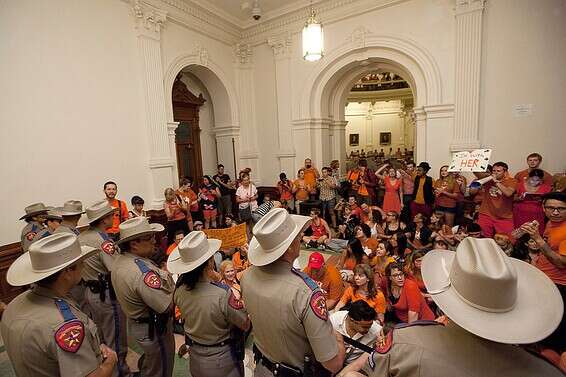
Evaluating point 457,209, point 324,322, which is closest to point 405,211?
point 457,209

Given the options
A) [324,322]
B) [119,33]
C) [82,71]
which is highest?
[119,33]

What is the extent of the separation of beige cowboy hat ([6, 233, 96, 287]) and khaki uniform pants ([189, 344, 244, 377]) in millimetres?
986

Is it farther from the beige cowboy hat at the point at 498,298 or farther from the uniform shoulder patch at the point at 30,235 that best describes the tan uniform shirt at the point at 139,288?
the uniform shoulder patch at the point at 30,235

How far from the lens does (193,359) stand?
81.9 inches

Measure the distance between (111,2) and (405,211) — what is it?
7240mm

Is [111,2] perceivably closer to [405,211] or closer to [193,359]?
[193,359]

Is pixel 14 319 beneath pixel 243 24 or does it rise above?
beneath

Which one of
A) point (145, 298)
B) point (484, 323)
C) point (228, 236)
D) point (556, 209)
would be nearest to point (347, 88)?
point (228, 236)

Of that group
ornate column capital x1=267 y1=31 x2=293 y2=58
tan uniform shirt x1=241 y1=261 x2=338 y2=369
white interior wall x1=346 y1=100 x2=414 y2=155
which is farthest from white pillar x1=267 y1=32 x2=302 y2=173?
white interior wall x1=346 y1=100 x2=414 y2=155

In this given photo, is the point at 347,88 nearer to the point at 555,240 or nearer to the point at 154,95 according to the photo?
the point at 154,95

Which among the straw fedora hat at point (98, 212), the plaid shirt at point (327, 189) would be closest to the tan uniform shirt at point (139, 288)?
the straw fedora hat at point (98, 212)

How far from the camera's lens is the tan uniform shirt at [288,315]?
154 cm

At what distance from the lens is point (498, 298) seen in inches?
39.6

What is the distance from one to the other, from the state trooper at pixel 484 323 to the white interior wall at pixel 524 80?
20.9 ft
